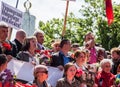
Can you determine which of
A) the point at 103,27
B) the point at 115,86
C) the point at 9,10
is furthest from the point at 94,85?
the point at 103,27

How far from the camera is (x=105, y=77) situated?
10336 mm

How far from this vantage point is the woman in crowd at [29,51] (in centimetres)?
927

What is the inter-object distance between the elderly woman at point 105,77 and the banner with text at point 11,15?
7.37ft

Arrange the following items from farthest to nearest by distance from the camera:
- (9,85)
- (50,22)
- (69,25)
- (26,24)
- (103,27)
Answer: (50,22) → (69,25) → (103,27) → (26,24) → (9,85)

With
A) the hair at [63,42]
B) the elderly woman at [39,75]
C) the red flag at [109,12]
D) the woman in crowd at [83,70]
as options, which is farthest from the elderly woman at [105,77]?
the red flag at [109,12]

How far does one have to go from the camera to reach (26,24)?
38.0 feet

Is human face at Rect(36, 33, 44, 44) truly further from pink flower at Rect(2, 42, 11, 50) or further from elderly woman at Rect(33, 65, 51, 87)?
elderly woman at Rect(33, 65, 51, 87)

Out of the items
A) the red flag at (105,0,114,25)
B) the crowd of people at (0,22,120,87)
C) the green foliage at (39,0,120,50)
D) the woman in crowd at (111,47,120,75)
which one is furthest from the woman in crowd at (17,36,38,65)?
the green foliage at (39,0,120,50)

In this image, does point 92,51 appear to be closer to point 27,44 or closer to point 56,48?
point 56,48

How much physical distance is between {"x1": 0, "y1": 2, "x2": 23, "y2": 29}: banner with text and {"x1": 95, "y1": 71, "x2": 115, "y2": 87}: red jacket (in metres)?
2.28

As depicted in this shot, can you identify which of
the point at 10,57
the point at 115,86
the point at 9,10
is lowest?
the point at 115,86

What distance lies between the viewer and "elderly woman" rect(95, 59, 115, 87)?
10.3 m

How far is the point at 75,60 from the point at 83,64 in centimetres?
24

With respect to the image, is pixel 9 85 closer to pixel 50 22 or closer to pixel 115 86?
pixel 115 86
